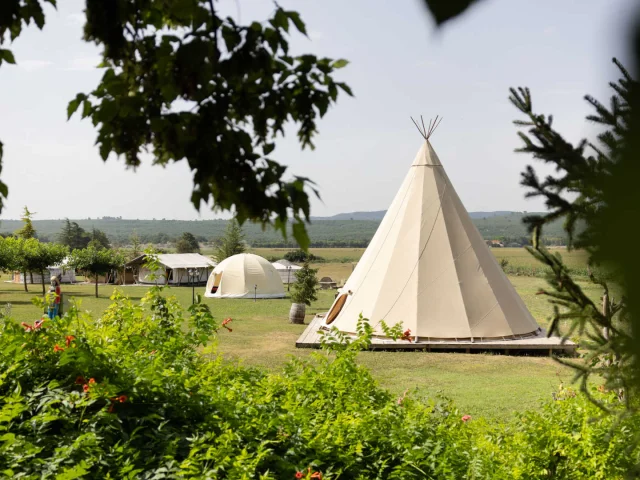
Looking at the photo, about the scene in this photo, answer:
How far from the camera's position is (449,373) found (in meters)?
11.9

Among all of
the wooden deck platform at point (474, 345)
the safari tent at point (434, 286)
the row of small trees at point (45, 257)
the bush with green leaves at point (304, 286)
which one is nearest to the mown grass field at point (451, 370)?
the wooden deck platform at point (474, 345)

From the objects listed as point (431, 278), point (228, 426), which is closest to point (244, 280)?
point (431, 278)

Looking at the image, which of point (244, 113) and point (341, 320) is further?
point (341, 320)

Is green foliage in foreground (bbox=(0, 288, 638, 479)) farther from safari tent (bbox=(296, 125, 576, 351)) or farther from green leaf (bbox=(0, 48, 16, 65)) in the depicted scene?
safari tent (bbox=(296, 125, 576, 351))

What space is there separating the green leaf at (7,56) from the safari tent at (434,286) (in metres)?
12.4

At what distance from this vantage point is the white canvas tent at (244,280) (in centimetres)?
3119

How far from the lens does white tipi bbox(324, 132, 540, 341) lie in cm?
1421

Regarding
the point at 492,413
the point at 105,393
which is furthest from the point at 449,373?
the point at 105,393

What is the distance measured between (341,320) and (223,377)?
10023 millimetres

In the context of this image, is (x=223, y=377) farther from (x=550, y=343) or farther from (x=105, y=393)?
(x=550, y=343)

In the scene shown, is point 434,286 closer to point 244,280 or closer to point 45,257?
point 244,280

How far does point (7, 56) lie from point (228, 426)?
2.70 meters

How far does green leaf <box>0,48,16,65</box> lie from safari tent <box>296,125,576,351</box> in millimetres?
12422

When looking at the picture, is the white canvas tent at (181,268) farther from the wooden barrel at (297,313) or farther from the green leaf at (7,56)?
the green leaf at (7,56)
